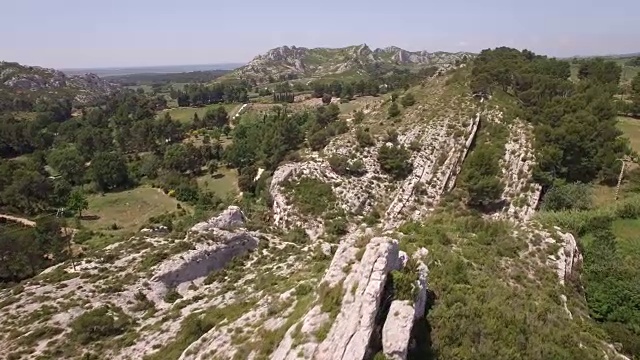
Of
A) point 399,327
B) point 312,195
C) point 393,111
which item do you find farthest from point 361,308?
point 393,111

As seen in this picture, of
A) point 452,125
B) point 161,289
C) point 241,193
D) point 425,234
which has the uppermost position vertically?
point 452,125

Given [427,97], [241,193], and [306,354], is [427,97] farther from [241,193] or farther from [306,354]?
[306,354]

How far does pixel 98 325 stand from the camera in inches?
1208

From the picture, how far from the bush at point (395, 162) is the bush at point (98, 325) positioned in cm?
4062

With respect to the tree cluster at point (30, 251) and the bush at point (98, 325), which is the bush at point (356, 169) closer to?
the bush at point (98, 325)

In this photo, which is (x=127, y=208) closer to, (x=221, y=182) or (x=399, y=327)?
(x=221, y=182)

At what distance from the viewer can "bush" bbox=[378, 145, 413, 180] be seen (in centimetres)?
6256

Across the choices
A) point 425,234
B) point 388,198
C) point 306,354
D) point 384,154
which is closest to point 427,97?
point 384,154

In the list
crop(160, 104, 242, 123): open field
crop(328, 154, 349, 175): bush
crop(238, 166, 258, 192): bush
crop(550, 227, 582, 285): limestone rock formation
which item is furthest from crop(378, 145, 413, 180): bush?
crop(160, 104, 242, 123): open field

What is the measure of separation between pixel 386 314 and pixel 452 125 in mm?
54788

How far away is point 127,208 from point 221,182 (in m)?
20.6

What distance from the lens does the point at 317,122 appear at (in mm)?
99938

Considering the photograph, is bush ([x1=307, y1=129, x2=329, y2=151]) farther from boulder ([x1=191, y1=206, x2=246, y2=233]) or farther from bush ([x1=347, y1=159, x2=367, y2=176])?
boulder ([x1=191, y1=206, x2=246, y2=233])

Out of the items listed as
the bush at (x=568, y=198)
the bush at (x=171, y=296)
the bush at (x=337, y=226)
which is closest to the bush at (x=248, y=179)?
the bush at (x=337, y=226)
